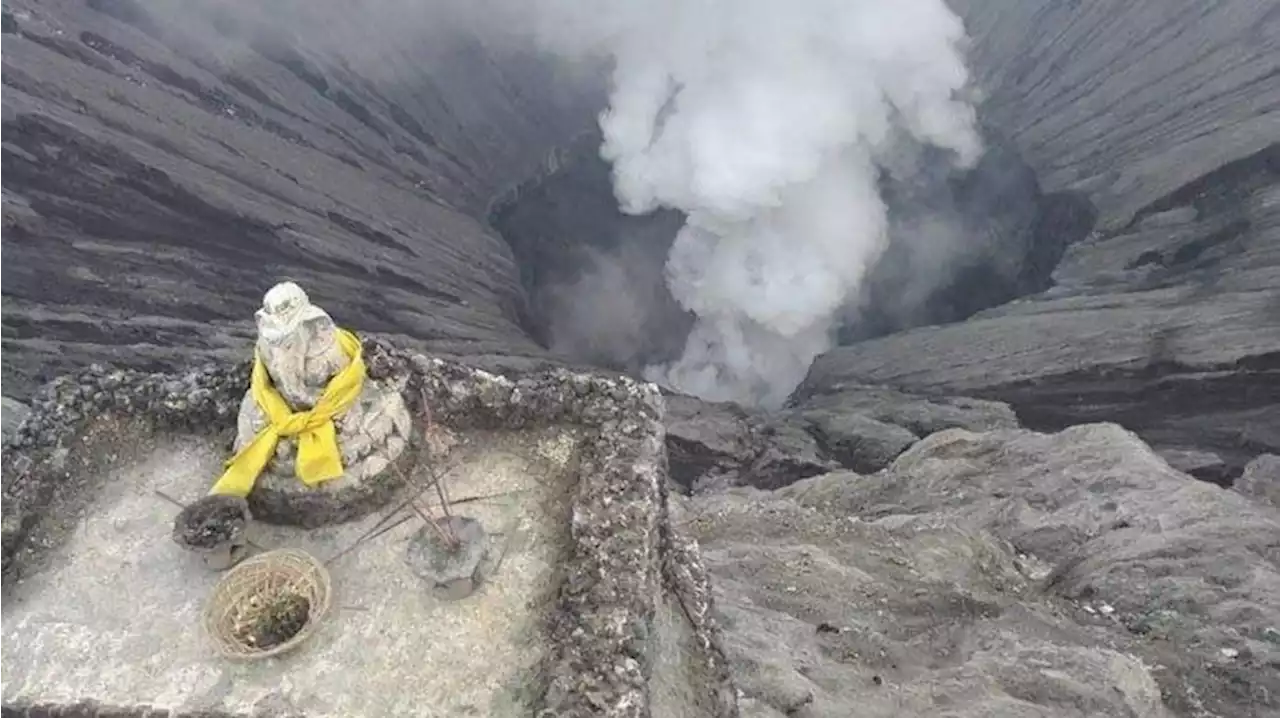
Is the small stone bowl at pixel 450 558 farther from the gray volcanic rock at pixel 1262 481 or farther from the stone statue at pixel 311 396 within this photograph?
the gray volcanic rock at pixel 1262 481

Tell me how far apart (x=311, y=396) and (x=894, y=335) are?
3076cm

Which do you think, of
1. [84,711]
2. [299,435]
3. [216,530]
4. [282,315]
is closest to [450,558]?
[299,435]

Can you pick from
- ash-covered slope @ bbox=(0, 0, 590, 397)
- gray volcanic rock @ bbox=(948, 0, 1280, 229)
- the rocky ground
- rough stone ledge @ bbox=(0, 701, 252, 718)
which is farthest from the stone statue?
gray volcanic rock @ bbox=(948, 0, 1280, 229)

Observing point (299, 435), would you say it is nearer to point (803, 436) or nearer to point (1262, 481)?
point (1262, 481)

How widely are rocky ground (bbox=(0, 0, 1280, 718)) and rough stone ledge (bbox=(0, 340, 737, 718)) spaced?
4298 mm

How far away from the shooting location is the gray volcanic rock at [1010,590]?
13031mm

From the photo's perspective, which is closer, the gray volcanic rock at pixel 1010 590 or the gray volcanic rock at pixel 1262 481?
the gray volcanic rock at pixel 1010 590

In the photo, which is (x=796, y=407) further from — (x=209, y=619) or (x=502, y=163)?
(x=209, y=619)

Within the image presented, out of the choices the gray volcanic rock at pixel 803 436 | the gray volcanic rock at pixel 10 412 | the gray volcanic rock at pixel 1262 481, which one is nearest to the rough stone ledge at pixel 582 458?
the gray volcanic rock at pixel 10 412

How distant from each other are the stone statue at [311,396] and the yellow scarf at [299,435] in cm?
7

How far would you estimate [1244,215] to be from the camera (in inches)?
1226

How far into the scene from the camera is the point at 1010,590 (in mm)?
16422

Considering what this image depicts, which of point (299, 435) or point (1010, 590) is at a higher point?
point (1010, 590)

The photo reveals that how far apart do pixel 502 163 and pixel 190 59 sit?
12247 millimetres
